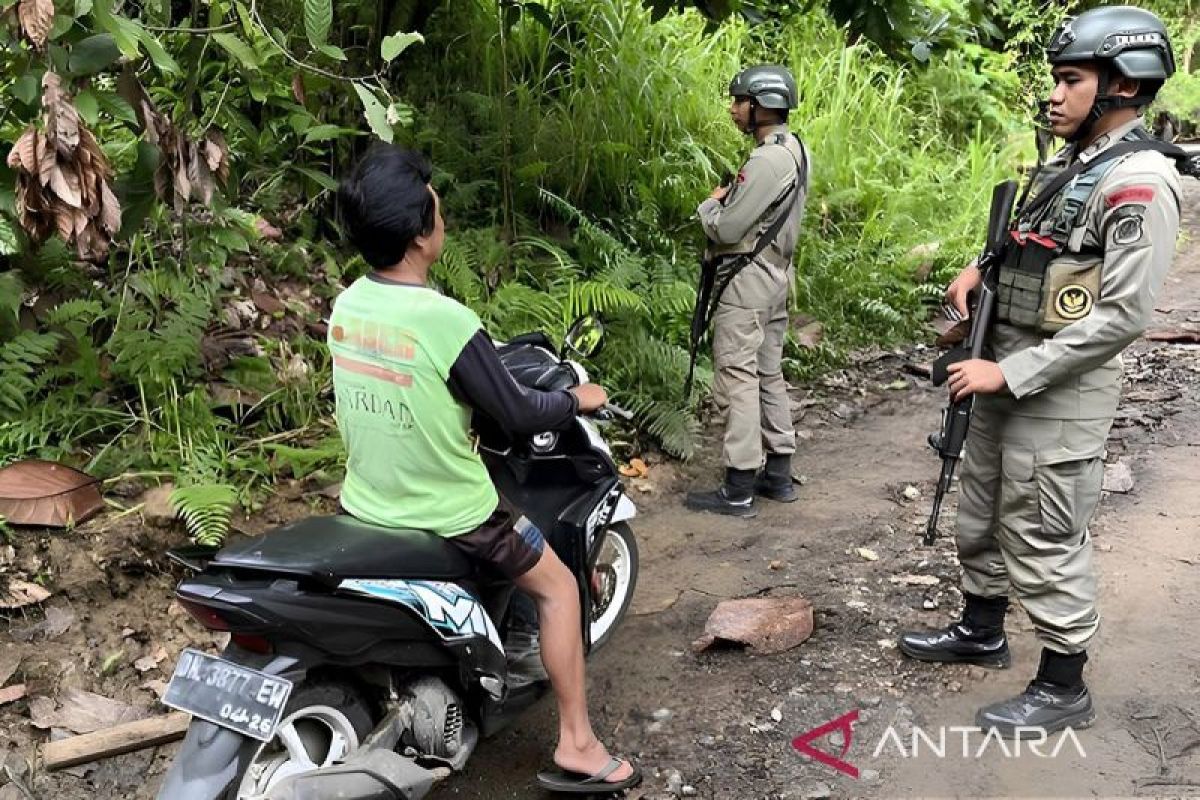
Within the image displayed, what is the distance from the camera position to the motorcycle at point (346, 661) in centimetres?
247

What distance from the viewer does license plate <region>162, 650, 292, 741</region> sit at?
244cm

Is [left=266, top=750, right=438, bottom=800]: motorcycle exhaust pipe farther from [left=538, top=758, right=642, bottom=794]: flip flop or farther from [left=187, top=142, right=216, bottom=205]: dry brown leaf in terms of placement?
[left=187, top=142, right=216, bottom=205]: dry brown leaf

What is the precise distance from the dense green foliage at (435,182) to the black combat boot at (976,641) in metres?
2.18

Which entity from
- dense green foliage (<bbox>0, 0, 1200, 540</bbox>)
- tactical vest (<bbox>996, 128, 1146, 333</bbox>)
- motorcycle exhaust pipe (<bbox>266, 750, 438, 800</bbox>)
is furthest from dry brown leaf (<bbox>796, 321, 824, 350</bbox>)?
motorcycle exhaust pipe (<bbox>266, 750, 438, 800</bbox>)

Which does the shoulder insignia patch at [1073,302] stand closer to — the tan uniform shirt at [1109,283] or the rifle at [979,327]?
the tan uniform shirt at [1109,283]

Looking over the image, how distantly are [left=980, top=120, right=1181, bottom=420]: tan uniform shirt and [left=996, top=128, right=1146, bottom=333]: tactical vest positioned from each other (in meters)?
0.02

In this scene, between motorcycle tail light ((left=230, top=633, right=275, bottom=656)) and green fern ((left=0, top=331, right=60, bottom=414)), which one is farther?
green fern ((left=0, top=331, right=60, bottom=414))

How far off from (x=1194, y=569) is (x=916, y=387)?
283 centimetres

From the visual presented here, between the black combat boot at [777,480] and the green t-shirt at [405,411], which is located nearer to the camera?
the green t-shirt at [405,411]

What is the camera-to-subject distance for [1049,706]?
11.2ft

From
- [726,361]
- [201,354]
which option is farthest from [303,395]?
[726,361]

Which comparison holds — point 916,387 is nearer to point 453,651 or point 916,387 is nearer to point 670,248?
point 670,248

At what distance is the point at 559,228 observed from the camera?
277 inches

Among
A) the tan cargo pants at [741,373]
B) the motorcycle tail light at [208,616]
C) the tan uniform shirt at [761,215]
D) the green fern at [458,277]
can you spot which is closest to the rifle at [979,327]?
the tan uniform shirt at [761,215]
